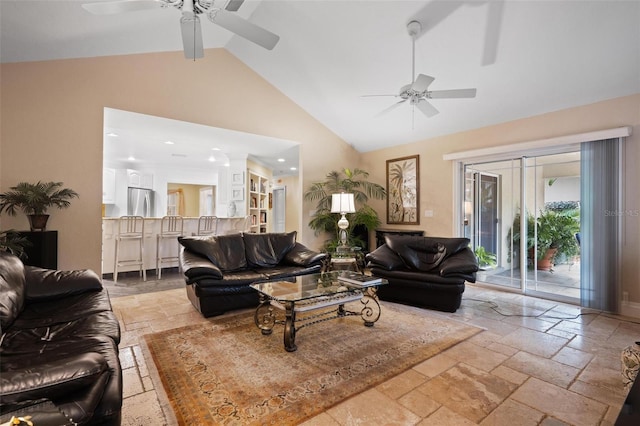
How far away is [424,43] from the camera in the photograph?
3.60 metres

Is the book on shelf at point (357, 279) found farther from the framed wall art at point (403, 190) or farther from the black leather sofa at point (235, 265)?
the framed wall art at point (403, 190)

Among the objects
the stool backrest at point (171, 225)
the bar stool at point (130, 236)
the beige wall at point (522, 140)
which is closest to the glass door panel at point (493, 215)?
the beige wall at point (522, 140)

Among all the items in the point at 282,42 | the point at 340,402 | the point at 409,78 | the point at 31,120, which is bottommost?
the point at 340,402

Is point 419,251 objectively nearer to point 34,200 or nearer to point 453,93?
point 453,93

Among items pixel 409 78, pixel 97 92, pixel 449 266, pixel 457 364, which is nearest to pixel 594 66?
pixel 409 78

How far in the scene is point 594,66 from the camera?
3.34 m

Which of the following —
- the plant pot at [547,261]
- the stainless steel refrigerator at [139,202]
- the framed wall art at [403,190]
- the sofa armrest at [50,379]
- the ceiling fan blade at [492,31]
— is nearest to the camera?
the sofa armrest at [50,379]

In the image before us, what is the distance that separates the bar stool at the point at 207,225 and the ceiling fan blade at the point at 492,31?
5.21 meters

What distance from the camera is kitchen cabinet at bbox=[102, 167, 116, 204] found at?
333 inches

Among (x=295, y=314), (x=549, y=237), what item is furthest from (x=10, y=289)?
(x=549, y=237)

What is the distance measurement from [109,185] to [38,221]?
18.9 feet

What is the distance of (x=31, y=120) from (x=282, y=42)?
3280mm

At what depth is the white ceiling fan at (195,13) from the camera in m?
2.33

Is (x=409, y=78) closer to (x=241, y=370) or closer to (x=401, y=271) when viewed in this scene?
(x=401, y=271)
